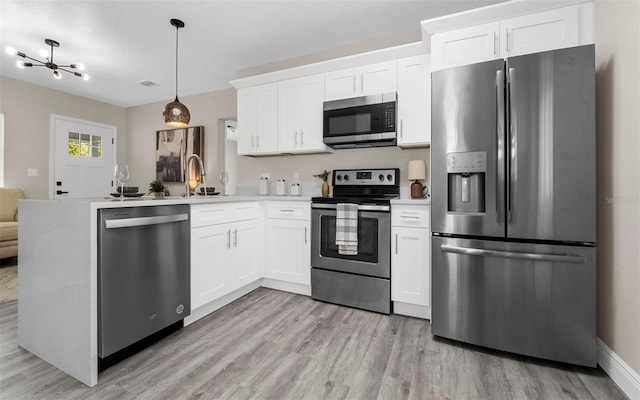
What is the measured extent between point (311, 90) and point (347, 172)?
944 mm

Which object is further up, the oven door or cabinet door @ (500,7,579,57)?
cabinet door @ (500,7,579,57)

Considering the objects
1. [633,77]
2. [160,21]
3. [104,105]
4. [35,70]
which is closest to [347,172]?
[633,77]

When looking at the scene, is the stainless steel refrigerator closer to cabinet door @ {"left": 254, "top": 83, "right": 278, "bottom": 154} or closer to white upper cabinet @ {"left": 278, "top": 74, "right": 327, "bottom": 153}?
white upper cabinet @ {"left": 278, "top": 74, "right": 327, "bottom": 153}

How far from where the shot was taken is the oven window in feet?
8.21

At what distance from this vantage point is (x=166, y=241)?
193 cm

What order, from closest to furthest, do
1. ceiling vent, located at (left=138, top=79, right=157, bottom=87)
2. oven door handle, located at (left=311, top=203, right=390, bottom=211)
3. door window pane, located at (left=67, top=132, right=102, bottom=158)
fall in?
oven door handle, located at (left=311, top=203, right=390, bottom=211), ceiling vent, located at (left=138, top=79, right=157, bottom=87), door window pane, located at (left=67, top=132, right=102, bottom=158)

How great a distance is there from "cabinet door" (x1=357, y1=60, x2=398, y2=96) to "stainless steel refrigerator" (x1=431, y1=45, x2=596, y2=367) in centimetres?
72

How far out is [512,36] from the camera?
195 centimetres

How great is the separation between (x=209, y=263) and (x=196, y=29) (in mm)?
2341

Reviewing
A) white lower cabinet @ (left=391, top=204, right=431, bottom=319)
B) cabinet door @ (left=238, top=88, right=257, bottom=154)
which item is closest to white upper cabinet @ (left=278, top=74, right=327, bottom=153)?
cabinet door @ (left=238, top=88, right=257, bottom=154)

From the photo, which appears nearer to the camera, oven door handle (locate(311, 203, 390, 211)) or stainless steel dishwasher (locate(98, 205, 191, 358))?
stainless steel dishwasher (locate(98, 205, 191, 358))

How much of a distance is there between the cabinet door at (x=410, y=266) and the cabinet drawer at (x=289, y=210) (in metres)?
0.87

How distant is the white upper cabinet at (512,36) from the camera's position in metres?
1.83

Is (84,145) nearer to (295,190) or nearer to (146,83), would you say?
(146,83)
